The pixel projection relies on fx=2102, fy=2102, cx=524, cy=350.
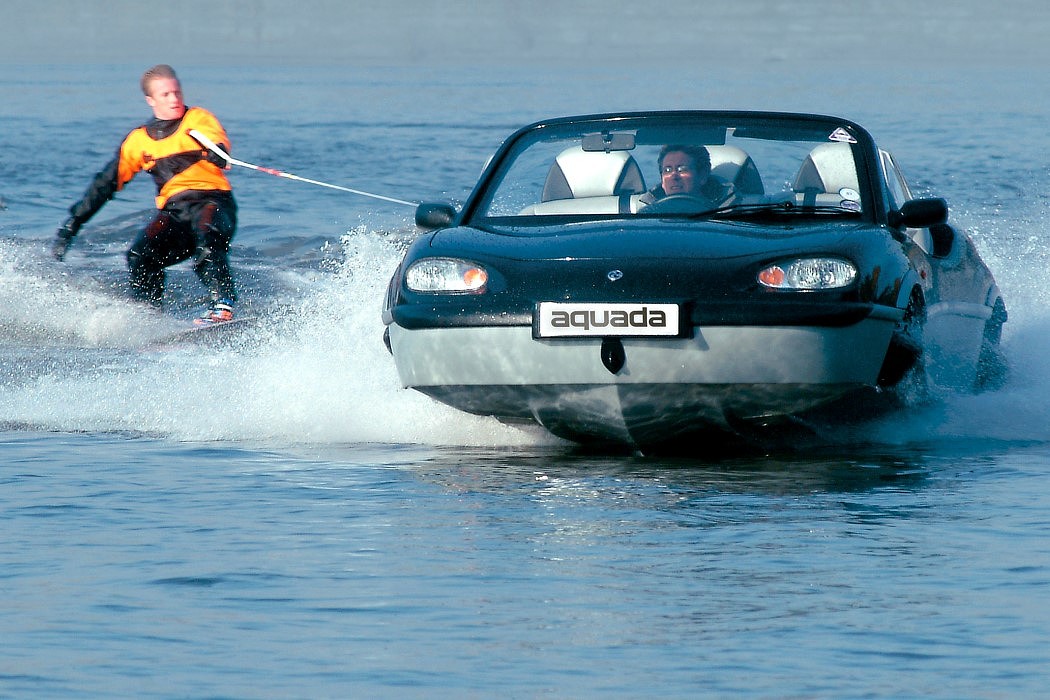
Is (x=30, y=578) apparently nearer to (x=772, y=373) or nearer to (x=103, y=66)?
(x=772, y=373)

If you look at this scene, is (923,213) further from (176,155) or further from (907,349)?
(176,155)

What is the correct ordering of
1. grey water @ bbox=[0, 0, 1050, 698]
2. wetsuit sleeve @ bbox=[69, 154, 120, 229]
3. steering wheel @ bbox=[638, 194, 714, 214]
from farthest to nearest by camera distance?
wetsuit sleeve @ bbox=[69, 154, 120, 229] < steering wheel @ bbox=[638, 194, 714, 214] < grey water @ bbox=[0, 0, 1050, 698]

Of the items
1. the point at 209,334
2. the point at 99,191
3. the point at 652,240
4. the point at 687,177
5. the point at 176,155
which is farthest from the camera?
the point at 176,155

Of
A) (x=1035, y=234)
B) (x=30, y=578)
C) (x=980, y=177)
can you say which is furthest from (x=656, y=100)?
(x=30, y=578)

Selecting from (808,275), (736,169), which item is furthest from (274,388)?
(808,275)

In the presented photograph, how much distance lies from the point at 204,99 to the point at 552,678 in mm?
38551

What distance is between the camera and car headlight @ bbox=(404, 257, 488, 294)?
7164mm

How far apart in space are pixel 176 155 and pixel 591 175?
459 cm

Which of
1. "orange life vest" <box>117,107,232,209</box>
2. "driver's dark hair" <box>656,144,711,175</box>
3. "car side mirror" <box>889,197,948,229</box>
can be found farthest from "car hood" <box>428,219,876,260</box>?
"orange life vest" <box>117,107,232,209</box>

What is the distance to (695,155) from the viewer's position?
8258 millimetres

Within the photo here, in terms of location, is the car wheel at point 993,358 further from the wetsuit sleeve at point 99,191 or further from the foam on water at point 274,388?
the wetsuit sleeve at point 99,191

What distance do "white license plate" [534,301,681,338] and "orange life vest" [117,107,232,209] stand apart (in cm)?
573

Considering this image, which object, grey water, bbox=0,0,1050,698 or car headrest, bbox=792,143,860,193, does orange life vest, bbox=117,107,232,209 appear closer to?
grey water, bbox=0,0,1050,698

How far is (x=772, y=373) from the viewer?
22.7ft
